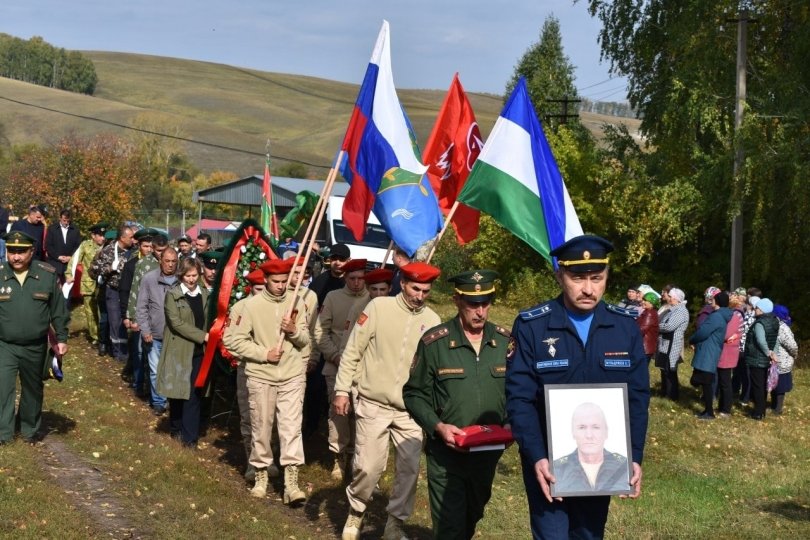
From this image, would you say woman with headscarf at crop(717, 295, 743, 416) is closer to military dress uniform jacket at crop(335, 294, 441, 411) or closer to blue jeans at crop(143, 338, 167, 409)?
blue jeans at crop(143, 338, 167, 409)

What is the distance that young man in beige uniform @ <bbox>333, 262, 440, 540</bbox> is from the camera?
26.4ft

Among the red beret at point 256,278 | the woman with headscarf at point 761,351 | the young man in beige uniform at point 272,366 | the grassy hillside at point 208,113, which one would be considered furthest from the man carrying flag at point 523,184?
the grassy hillside at point 208,113

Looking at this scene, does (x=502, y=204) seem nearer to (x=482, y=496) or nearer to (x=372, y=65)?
(x=372, y=65)

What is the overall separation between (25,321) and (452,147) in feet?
14.8

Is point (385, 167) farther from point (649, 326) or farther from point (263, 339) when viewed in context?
point (649, 326)

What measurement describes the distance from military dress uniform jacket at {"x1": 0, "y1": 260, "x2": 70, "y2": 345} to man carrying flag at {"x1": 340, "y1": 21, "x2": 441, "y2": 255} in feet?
9.33

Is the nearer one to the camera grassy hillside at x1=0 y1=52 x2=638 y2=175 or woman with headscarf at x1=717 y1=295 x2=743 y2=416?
woman with headscarf at x1=717 y1=295 x2=743 y2=416

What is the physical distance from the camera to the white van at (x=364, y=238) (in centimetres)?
2444

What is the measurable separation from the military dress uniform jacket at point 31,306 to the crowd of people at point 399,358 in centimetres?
2

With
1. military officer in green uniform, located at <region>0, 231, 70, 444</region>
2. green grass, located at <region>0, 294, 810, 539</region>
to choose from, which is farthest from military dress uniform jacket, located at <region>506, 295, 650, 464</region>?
military officer in green uniform, located at <region>0, 231, 70, 444</region>

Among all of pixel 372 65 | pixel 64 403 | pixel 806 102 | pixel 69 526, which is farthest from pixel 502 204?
pixel 806 102

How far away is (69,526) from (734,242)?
21.4m

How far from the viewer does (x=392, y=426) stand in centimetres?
814

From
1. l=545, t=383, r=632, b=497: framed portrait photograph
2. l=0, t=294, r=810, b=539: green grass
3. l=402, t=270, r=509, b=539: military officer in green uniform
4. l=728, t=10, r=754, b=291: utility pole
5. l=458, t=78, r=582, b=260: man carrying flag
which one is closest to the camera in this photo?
l=545, t=383, r=632, b=497: framed portrait photograph
